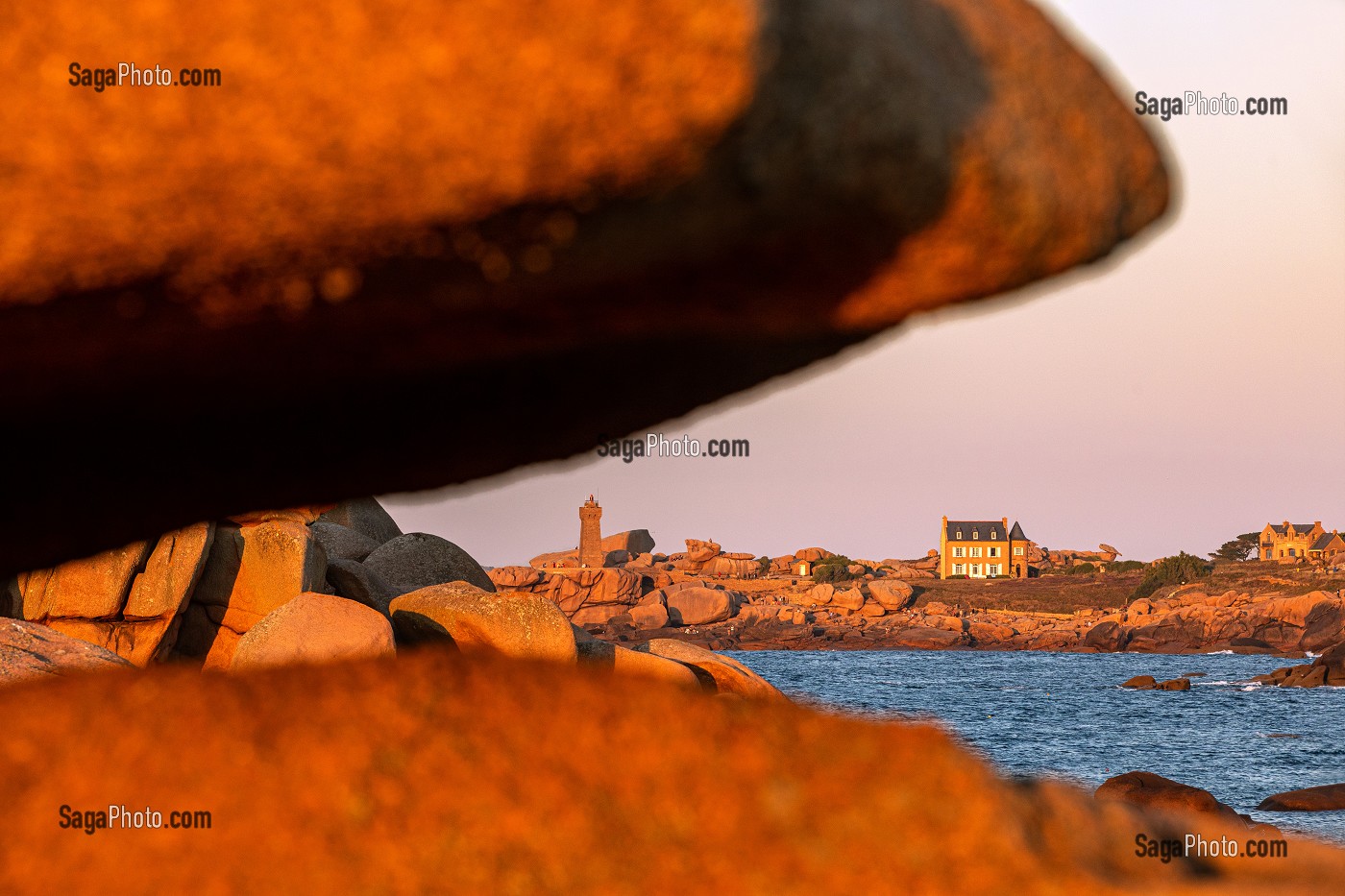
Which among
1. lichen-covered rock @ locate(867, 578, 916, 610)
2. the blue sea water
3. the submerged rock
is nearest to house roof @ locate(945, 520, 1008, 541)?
lichen-covered rock @ locate(867, 578, 916, 610)

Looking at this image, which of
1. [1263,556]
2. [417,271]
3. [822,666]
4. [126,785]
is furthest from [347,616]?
[1263,556]

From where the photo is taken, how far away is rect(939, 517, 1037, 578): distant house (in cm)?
11319

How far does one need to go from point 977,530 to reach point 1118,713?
62.9m

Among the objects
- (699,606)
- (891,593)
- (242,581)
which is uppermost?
(242,581)

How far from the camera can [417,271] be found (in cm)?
215

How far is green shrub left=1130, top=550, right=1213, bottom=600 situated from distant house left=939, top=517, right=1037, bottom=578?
14.7 m

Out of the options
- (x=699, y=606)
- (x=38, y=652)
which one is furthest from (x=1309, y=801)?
(x=699, y=606)

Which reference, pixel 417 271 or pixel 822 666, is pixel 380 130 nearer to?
pixel 417 271

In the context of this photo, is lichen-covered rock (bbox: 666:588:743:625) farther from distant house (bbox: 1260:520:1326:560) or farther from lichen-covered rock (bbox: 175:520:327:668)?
lichen-covered rock (bbox: 175:520:327:668)

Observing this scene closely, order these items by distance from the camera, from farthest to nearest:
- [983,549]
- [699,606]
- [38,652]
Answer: [983,549] < [699,606] < [38,652]

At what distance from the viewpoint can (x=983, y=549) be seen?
11450 centimetres

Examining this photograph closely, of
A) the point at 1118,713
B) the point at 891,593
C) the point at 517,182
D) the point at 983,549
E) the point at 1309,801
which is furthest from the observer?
the point at 983,549

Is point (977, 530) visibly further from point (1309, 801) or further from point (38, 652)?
point (38, 652)

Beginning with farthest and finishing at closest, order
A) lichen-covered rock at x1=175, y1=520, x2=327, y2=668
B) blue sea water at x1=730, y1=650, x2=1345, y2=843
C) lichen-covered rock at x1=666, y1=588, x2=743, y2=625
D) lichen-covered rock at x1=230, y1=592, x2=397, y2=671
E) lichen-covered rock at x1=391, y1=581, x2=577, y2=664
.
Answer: lichen-covered rock at x1=666, y1=588, x2=743, y2=625
blue sea water at x1=730, y1=650, x2=1345, y2=843
lichen-covered rock at x1=175, y1=520, x2=327, y2=668
lichen-covered rock at x1=391, y1=581, x2=577, y2=664
lichen-covered rock at x1=230, y1=592, x2=397, y2=671
